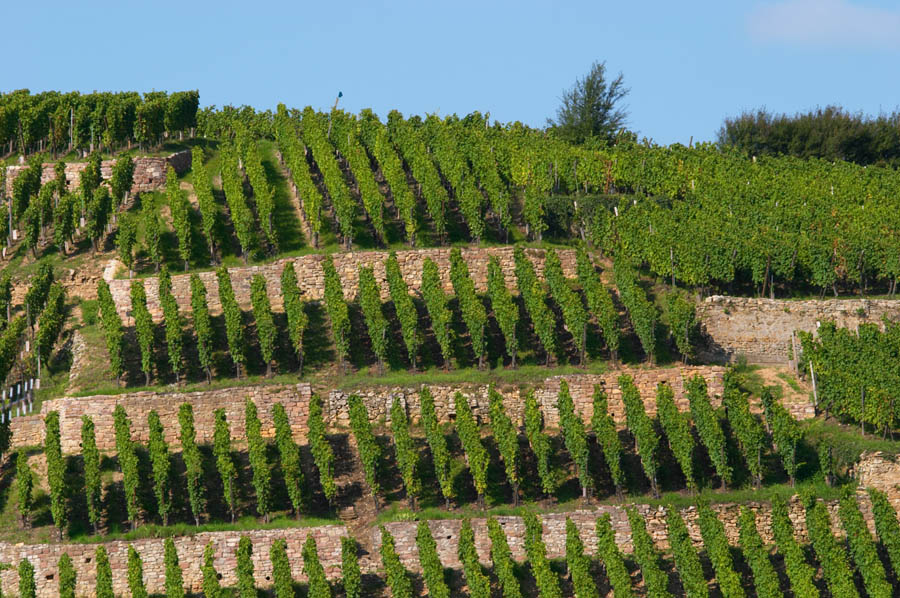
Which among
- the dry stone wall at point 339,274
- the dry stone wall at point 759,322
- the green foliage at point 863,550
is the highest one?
the dry stone wall at point 339,274

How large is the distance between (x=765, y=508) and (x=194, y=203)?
2915cm

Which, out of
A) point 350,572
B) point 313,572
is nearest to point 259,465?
point 313,572

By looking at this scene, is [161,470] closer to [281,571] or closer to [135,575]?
[135,575]

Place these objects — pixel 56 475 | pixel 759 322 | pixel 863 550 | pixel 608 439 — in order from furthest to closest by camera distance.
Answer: pixel 759 322
pixel 608 439
pixel 56 475
pixel 863 550

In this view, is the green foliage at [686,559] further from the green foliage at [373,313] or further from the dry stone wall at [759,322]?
the green foliage at [373,313]

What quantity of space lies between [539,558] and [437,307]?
1257cm

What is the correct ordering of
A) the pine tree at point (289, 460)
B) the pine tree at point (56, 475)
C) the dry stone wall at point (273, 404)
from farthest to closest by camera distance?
the dry stone wall at point (273, 404) < the pine tree at point (289, 460) < the pine tree at point (56, 475)

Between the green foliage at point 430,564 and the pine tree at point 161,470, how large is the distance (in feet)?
26.5

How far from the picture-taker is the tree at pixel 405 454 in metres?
52.8

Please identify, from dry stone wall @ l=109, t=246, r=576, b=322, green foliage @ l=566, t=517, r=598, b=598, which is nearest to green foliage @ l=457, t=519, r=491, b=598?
green foliage @ l=566, t=517, r=598, b=598

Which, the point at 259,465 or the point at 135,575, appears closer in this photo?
the point at 135,575

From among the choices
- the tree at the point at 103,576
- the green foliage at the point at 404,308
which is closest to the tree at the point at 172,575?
the tree at the point at 103,576

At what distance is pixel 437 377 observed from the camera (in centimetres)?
5794

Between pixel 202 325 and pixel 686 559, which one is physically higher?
pixel 202 325
